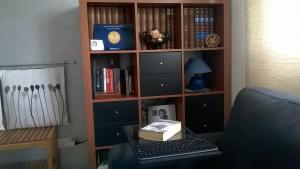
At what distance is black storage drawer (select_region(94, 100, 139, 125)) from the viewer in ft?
6.75

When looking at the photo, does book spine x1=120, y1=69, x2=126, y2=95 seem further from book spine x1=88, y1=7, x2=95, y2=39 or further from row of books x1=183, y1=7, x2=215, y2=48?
row of books x1=183, y1=7, x2=215, y2=48

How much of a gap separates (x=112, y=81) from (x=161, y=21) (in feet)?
2.13

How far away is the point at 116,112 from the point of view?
6.85 ft

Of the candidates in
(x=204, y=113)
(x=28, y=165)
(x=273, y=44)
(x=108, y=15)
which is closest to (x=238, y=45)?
(x=273, y=44)

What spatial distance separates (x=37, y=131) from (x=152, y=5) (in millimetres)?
1389

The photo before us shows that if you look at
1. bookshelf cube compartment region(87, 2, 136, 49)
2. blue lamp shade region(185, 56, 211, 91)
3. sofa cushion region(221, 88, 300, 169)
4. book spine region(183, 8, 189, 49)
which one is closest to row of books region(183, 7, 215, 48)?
book spine region(183, 8, 189, 49)

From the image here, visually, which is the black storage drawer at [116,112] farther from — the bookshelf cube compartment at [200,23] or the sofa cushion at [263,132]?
the sofa cushion at [263,132]

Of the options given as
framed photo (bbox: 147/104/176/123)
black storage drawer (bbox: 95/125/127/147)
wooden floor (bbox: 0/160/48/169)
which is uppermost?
framed photo (bbox: 147/104/176/123)

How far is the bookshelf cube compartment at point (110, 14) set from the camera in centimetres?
214

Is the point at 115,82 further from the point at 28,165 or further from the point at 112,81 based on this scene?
the point at 28,165

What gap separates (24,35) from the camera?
2.26 metres

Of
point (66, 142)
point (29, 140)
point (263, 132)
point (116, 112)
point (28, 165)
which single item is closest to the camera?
point (263, 132)

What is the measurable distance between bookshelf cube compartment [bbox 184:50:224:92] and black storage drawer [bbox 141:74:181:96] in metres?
0.15

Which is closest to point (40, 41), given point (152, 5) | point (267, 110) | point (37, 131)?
point (37, 131)
